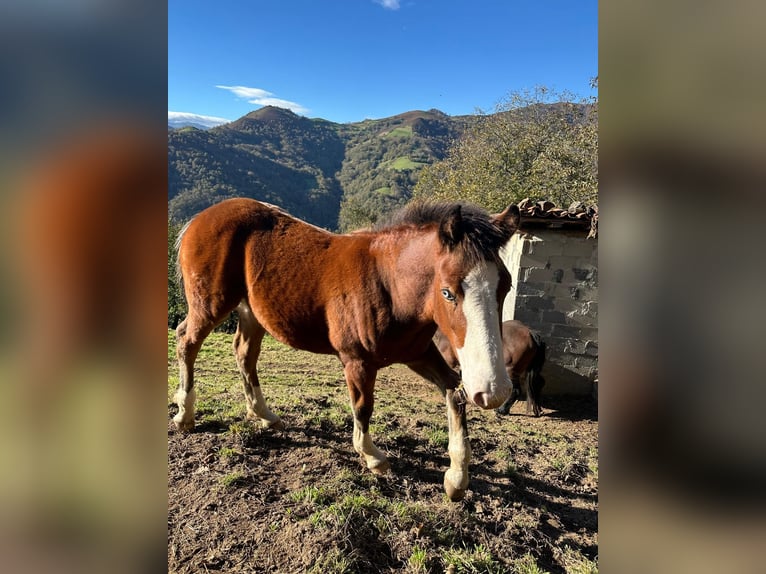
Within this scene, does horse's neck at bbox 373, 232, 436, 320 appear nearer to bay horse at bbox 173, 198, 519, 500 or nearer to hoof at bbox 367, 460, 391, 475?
bay horse at bbox 173, 198, 519, 500

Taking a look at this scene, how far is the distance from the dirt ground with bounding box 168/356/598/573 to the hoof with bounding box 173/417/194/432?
56mm

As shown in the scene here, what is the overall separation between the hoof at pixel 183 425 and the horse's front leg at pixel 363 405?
148 cm

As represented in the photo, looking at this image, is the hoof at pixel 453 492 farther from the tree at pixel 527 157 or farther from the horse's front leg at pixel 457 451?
the tree at pixel 527 157

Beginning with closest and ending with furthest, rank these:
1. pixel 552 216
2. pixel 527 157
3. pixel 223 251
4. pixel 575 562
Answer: pixel 575 562 → pixel 223 251 → pixel 552 216 → pixel 527 157

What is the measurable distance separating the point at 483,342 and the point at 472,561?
1.14 metres

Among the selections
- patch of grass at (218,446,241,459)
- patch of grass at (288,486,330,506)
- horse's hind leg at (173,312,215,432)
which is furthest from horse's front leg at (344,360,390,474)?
horse's hind leg at (173,312,215,432)

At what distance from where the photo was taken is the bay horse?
2.23m

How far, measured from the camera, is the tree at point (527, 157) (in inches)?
527

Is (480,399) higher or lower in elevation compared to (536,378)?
higher

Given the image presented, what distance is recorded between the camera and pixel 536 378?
5.94 m

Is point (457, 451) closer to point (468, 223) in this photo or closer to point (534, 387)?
point (468, 223)

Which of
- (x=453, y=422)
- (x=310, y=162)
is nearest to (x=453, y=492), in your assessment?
(x=453, y=422)
